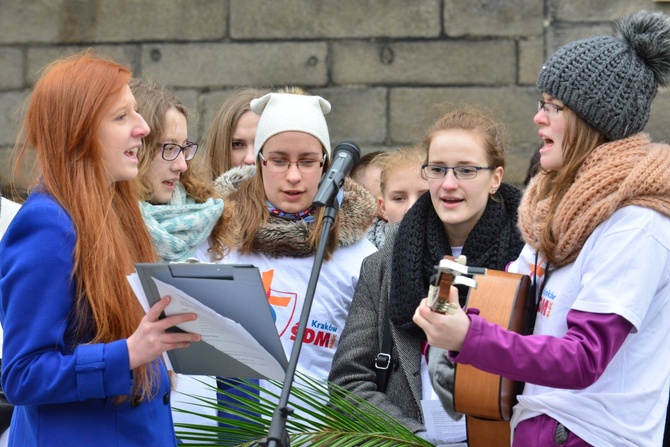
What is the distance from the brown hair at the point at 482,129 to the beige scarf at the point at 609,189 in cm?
97

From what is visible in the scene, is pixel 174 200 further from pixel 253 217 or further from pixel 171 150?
pixel 253 217

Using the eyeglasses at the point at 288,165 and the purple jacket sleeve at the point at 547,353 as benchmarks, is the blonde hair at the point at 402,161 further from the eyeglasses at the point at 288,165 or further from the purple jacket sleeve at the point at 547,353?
the purple jacket sleeve at the point at 547,353

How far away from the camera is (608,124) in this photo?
2.65 m

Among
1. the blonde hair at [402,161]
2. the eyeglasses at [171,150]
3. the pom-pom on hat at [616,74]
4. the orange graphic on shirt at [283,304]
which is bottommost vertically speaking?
the orange graphic on shirt at [283,304]

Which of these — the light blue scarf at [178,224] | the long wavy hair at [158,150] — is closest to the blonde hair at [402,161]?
the long wavy hair at [158,150]

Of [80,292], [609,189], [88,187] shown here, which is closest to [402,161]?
[609,189]

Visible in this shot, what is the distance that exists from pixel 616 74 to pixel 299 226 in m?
1.37

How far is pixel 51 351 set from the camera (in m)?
2.42

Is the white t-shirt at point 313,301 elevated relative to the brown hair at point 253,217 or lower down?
lower down

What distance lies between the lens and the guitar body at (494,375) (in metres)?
2.69

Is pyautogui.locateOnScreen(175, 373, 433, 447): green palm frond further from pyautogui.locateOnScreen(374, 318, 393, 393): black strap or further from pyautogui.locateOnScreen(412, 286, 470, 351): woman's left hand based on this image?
pyautogui.locateOnScreen(412, 286, 470, 351): woman's left hand

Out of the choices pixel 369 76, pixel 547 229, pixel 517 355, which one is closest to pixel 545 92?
pixel 547 229

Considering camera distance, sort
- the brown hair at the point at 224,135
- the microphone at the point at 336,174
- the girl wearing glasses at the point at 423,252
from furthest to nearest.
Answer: the brown hair at the point at 224,135
the girl wearing glasses at the point at 423,252
the microphone at the point at 336,174

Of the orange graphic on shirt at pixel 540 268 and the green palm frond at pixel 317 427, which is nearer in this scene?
the orange graphic on shirt at pixel 540 268
